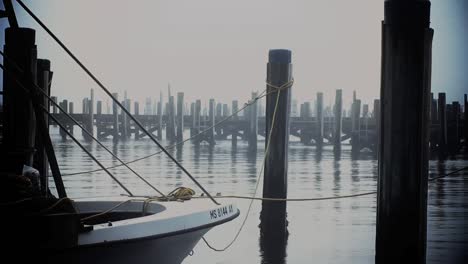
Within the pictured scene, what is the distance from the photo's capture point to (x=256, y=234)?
772cm

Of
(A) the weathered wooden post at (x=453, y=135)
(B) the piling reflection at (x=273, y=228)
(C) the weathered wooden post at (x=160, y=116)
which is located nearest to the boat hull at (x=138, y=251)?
(B) the piling reflection at (x=273, y=228)

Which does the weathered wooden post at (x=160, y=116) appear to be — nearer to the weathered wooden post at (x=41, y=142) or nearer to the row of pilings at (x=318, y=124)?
the row of pilings at (x=318, y=124)

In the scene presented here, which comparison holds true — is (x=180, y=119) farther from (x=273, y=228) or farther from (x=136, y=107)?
(x=273, y=228)

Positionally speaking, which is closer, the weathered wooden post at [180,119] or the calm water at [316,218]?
the calm water at [316,218]

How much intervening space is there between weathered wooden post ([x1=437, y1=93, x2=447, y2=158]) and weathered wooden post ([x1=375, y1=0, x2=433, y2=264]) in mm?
21677

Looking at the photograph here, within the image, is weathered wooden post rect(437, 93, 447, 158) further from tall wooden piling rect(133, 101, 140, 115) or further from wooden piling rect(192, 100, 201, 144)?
tall wooden piling rect(133, 101, 140, 115)

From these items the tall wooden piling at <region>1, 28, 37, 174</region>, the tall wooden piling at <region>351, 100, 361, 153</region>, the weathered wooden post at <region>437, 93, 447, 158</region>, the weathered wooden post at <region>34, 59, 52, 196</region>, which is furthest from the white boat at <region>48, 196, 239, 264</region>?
the tall wooden piling at <region>351, 100, 361, 153</region>

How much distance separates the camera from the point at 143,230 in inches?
180

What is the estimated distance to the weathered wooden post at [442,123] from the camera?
24.7 m

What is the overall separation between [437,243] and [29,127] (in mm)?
5418

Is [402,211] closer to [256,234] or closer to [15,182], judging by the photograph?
[15,182]

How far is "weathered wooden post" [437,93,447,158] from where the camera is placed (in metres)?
24.7

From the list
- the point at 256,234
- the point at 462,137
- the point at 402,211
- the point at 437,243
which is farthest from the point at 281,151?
the point at 462,137

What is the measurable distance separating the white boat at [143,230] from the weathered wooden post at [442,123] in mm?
21090
